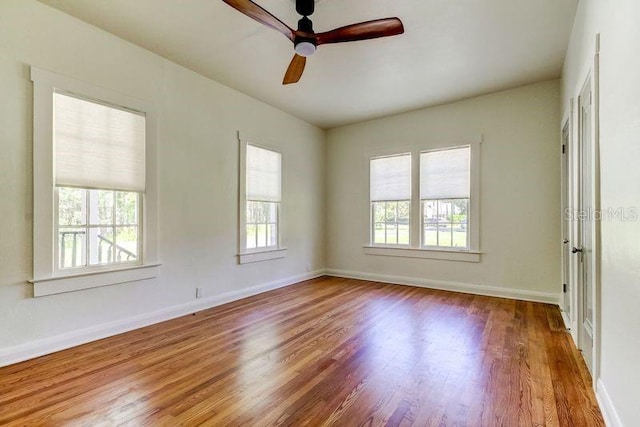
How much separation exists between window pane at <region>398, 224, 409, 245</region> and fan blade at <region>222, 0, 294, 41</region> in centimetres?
380

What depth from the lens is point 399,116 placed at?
5.53m

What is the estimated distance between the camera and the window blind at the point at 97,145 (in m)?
2.86

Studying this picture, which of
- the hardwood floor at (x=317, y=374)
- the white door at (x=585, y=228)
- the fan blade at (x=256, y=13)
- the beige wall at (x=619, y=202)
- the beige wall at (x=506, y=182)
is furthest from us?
the beige wall at (x=506, y=182)

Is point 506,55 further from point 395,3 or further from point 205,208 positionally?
point 205,208

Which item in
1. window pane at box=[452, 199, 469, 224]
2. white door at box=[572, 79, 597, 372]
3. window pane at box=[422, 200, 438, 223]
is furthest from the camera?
window pane at box=[422, 200, 438, 223]

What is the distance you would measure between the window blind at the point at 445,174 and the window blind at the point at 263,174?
244 centimetres

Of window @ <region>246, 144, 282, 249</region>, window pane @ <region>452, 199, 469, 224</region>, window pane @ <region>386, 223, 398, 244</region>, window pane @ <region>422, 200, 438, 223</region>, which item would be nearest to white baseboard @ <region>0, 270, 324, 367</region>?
window @ <region>246, 144, 282, 249</region>

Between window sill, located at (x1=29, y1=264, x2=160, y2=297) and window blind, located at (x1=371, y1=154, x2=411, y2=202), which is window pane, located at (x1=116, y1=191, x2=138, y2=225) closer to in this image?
window sill, located at (x1=29, y1=264, x2=160, y2=297)

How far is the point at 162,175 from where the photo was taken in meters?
3.63

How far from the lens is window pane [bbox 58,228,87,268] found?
9.45 ft

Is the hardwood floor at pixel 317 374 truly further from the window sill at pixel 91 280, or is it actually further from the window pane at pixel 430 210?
the window pane at pixel 430 210

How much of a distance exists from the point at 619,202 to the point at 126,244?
13.3ft

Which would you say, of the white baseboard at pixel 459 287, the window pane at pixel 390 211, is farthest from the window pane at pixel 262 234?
the window pane at pixel 390 211

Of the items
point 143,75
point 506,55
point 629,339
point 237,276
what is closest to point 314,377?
→ point 629,339
